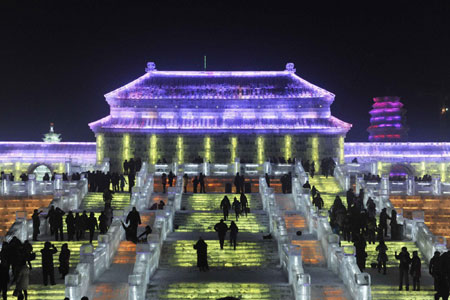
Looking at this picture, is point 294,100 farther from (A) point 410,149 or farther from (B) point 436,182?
(B) point 436,182

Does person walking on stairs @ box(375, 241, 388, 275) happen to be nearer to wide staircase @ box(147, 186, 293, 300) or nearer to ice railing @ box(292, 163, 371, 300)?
ice railing @ box(292, 163, 371, 300)

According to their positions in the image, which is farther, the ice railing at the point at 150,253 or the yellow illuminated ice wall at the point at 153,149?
the yellow illuminated ice wall at the point at 153,149

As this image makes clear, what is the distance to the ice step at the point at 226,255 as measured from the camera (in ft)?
68.4

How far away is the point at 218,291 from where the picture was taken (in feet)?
60.0

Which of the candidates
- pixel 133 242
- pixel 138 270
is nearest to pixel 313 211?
pixel 133 242

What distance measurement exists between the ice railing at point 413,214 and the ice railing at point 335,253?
292 cm

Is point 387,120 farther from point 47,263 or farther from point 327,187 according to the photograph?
point 47,263

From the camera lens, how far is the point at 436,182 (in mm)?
30172

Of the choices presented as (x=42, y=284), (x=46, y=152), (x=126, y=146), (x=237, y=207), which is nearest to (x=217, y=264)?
(x=237, y=207)

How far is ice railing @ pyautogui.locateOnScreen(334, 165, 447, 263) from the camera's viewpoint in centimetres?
2117

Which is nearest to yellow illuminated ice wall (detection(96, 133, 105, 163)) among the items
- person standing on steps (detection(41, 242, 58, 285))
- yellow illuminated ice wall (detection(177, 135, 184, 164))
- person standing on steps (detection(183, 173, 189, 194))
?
yellow illuminated ice wall (detection(177, 135, 184, 164))

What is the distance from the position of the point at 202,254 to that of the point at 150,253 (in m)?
1.54

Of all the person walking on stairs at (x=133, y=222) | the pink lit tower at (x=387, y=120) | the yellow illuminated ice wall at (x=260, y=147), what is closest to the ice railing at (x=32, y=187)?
the person walking on stairs at (x=133, y=222)

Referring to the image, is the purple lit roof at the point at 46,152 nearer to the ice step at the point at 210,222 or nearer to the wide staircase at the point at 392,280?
the ice step at the point at 210,222
